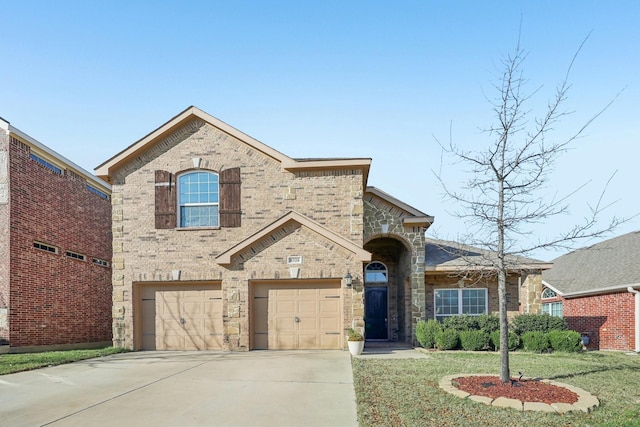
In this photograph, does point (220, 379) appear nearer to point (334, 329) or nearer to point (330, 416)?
point (330, 416)

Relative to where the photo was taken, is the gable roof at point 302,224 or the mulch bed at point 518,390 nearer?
the mulch bed at point 518,390

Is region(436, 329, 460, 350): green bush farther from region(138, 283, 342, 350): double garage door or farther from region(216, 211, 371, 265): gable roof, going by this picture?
region(216, 211, 371, 265): gable roof

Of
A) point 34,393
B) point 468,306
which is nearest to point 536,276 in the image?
point 468,306

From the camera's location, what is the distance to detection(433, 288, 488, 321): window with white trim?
55.8ft

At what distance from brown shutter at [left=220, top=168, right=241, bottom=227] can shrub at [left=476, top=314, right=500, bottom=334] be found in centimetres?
878

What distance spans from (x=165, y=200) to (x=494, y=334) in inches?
466

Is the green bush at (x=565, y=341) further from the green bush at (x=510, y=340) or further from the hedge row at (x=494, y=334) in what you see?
the green bush at (x=510, y=340)

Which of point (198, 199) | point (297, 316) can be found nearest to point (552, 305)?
point (297, 316)

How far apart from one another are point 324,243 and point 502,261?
637cm

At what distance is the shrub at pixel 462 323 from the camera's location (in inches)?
563

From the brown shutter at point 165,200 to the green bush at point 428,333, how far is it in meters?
9.14

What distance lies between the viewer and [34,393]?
8047mm

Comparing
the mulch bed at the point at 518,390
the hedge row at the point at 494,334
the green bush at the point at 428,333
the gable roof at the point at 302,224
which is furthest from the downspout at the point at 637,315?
the gable roof at the point at 302,224

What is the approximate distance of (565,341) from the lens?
44.2 ft
